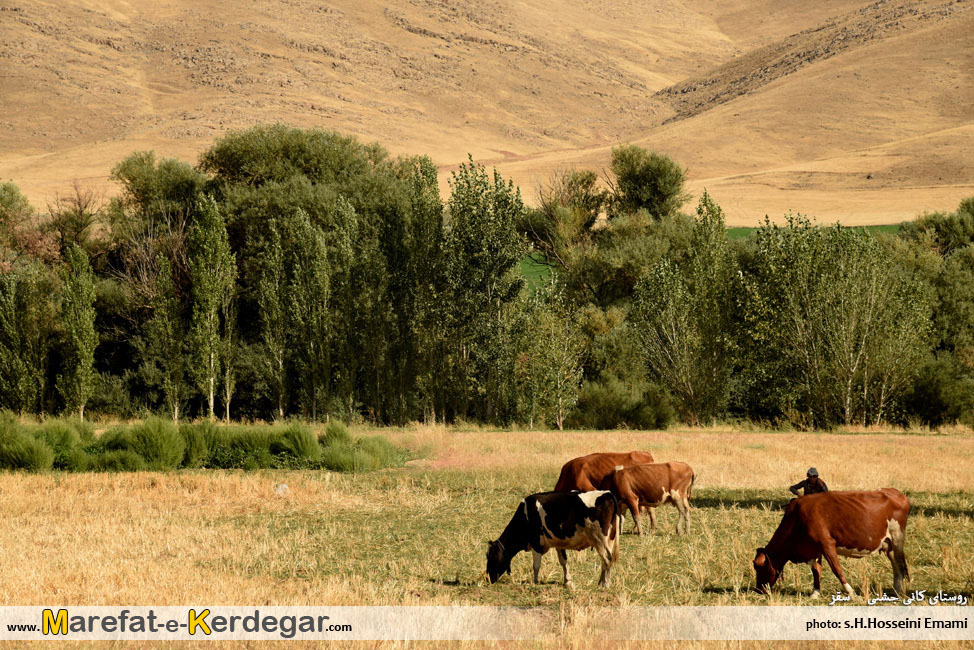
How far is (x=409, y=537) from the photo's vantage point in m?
17.7

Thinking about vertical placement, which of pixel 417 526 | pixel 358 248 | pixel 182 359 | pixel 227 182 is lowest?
pixel 417 526

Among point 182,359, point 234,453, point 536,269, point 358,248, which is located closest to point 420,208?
point 358,248

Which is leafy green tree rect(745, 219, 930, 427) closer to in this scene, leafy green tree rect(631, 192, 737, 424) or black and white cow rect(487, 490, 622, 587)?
leafy green tree rect(631, 192, 737, 424)

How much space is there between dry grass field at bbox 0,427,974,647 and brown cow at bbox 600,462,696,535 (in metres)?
0.86

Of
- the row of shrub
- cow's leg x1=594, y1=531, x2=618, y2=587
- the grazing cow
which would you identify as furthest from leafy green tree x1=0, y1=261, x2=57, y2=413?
the grazing cow

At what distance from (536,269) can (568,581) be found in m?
72.8

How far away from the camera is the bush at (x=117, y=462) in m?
27.5

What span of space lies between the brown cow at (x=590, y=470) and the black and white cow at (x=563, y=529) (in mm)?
3676

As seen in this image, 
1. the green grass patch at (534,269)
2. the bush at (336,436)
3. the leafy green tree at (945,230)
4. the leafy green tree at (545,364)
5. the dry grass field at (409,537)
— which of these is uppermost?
the leafy green tree at (945,230)

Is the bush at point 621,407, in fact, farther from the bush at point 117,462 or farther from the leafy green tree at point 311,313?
the bush at point 117,462

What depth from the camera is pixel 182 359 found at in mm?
53719

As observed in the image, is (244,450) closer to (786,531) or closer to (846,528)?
(786,531)

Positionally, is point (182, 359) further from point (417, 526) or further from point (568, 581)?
point (568, 581)

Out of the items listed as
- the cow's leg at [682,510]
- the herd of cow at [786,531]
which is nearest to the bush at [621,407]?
the cow's leg at [682,510]
